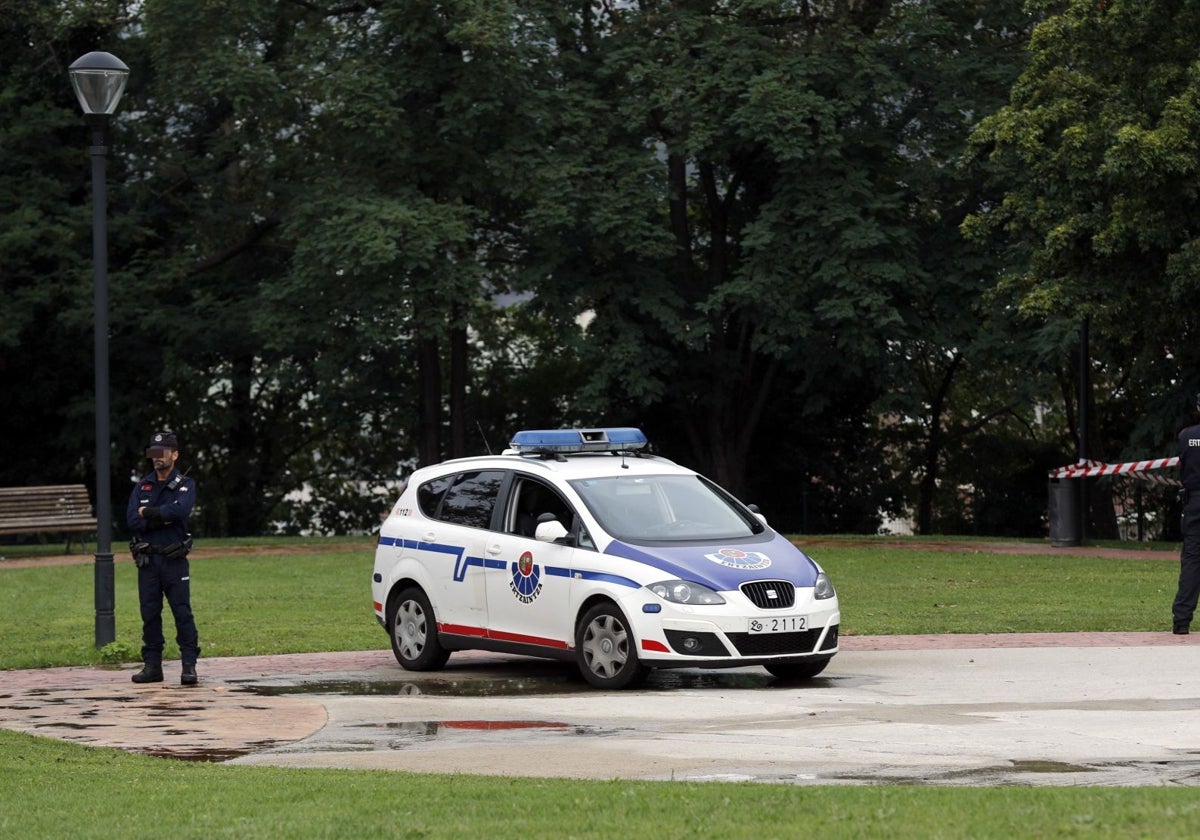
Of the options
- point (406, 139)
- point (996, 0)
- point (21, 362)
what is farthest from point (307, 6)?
point (996, 0)

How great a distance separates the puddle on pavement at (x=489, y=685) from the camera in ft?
45.4

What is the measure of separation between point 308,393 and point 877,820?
37510 mm

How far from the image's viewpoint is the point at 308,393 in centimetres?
4428

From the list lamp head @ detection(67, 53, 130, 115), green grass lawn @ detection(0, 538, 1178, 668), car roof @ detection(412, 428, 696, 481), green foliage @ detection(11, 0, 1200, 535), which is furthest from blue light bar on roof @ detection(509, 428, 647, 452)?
green foliage @ detection(11, 0, 1200, 535)

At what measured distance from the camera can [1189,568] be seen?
55.0 feet

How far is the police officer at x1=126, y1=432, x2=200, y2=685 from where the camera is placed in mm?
14258

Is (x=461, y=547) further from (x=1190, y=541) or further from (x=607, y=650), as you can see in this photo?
(x=1190, y=541)

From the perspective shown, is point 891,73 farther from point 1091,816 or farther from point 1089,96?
point 1091,816

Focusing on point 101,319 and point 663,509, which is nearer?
point 663,509

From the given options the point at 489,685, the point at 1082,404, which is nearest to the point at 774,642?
the point at 489,685

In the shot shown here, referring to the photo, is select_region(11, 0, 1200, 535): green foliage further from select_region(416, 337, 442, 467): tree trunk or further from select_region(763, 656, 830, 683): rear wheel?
select_region(763, 656, 830, 683): rear wheel

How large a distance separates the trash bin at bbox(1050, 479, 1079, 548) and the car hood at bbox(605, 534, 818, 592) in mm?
17551

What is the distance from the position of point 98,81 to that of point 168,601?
4.91 m

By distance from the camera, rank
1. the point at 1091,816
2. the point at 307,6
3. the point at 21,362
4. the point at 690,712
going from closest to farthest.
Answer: the point at 1091,816, the point at 690,712, the point at 307,6, the point at 21,362
